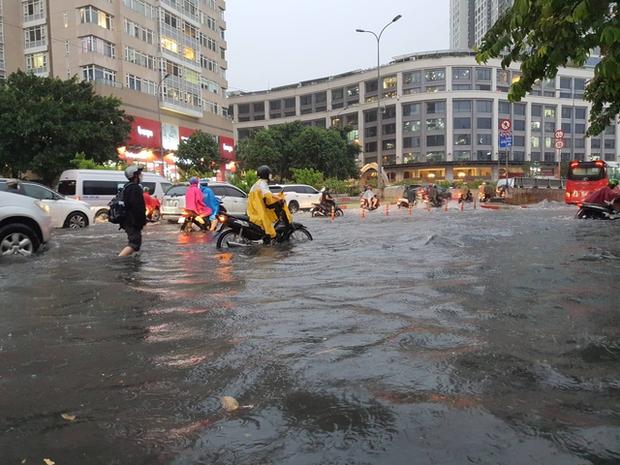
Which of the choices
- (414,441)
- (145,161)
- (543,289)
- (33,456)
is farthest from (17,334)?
(145,161)

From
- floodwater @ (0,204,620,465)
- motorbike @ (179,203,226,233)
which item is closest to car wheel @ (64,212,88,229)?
motorbike @ (179,203,226,233)

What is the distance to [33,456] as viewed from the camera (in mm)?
2693

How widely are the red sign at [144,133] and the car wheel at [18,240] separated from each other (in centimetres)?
3758

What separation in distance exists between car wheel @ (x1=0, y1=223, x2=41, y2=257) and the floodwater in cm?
186

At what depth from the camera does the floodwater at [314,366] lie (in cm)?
279

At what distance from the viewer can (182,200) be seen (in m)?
19.2

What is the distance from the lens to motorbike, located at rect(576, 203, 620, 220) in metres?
17.8

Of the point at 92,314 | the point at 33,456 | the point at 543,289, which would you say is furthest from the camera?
the point at 543,289

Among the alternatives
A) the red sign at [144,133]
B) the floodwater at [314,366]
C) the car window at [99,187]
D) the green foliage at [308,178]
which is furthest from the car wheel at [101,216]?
the red sign at [144,133]

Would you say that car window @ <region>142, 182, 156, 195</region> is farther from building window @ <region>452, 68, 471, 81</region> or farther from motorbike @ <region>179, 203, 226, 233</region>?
building window @ <region>452, 68, 471, 81</region>

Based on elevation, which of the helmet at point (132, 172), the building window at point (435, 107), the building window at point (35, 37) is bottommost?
the helmet at point (132, 172)

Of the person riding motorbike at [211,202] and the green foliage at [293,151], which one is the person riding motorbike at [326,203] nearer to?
the person riding motorbike at [211,202]

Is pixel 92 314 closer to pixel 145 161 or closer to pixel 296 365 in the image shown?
pixel 296 365

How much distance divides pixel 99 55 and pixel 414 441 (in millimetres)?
49217
